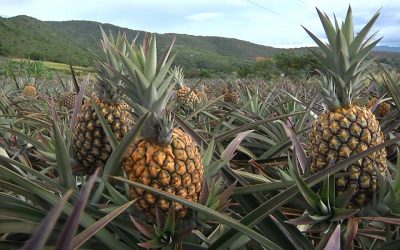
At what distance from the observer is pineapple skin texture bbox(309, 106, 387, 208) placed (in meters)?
1.06

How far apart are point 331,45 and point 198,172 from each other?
1.91 feet

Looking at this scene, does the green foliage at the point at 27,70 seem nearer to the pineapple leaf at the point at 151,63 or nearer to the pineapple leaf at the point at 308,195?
the pineapple leaf at the point at 151,63

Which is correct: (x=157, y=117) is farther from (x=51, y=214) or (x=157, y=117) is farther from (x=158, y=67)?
(x=51, y=214)

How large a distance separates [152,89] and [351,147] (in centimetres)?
60

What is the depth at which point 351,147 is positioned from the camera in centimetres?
110

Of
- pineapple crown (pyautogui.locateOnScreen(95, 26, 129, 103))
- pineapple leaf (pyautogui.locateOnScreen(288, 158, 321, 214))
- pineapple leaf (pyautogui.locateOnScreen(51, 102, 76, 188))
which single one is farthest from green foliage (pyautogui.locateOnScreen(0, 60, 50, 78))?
pineapple leaf (pyautogui.locateOnScreen(288, 158, 321, 214))

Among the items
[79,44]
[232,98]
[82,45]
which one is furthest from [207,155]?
[79,44]

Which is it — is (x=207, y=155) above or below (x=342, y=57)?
below

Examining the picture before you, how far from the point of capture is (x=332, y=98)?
3.84ft

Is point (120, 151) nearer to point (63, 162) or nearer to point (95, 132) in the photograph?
point (63, 162)

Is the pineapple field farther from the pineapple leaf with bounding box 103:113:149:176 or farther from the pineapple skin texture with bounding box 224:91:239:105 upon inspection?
the pineapple skin texture with bounding box 224:91:239:105

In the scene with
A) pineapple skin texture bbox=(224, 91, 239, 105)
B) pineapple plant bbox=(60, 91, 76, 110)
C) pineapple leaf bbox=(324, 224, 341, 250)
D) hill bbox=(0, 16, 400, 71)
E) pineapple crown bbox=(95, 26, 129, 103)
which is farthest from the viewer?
hill bbox=(0, 16, 400, 71)

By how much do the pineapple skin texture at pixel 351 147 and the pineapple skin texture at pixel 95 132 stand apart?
2.06 ft

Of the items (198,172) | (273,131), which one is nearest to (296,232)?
(198,172)
